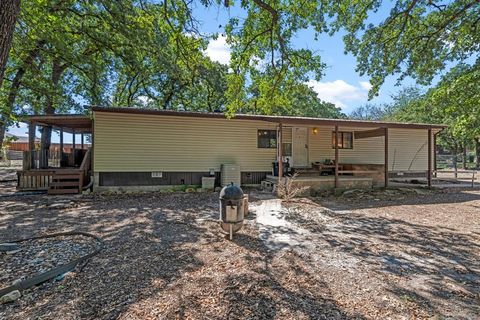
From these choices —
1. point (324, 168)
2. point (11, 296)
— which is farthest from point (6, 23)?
point (324, 168)

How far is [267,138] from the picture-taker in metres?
11.3

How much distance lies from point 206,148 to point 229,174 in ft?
4.50

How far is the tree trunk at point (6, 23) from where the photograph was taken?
2350 millimetres

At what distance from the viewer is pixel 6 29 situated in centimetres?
240

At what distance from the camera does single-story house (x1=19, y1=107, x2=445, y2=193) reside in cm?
937

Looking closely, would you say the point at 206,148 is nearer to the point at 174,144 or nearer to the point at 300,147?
the point at 174,144

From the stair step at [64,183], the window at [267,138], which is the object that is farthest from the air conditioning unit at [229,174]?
the stair step at [64,183]

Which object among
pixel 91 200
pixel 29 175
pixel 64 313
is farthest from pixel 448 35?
pixel 29 175

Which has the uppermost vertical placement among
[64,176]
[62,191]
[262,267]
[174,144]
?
[174,144]

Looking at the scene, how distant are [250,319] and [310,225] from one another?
11.8 feet

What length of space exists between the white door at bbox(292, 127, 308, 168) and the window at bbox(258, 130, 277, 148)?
937 millimetres

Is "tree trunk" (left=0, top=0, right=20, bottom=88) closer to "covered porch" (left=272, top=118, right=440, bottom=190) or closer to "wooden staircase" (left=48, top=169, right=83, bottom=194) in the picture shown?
"wooden staircase" (left=48, top=169, right=83, bottom=194)

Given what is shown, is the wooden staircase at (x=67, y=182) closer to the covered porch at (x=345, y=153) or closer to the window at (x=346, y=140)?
the covered porch at (x=345, y=153)

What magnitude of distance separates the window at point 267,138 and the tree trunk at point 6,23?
9170mm
